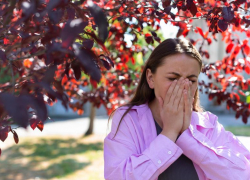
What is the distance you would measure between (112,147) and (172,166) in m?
0.35

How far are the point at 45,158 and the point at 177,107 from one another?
20.2ft

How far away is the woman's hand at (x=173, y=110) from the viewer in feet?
5.46

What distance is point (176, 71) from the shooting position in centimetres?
177

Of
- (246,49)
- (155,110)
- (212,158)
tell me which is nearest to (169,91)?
(155,110)

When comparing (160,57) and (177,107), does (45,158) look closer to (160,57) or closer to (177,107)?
(160,57)

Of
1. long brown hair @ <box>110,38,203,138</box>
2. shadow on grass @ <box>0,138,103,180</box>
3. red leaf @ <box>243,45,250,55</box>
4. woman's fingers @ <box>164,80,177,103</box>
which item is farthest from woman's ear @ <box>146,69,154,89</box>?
shadow on grass @ <box>0,138,103,180</box>

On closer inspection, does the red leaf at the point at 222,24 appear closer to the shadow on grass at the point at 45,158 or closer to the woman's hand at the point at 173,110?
the woman's hand at the point at 173,110

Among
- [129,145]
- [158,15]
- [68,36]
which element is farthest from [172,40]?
[68,36]

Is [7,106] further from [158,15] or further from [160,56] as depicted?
[158,15]

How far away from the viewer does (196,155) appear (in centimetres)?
167

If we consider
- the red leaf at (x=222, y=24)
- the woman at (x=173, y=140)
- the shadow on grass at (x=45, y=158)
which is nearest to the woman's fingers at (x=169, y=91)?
the woman at (x=173, y=140)

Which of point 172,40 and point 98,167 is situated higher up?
point 172,40

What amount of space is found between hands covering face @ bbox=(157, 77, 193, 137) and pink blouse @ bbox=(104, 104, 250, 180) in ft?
0.19

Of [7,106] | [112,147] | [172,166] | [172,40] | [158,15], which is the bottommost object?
[172,166]
